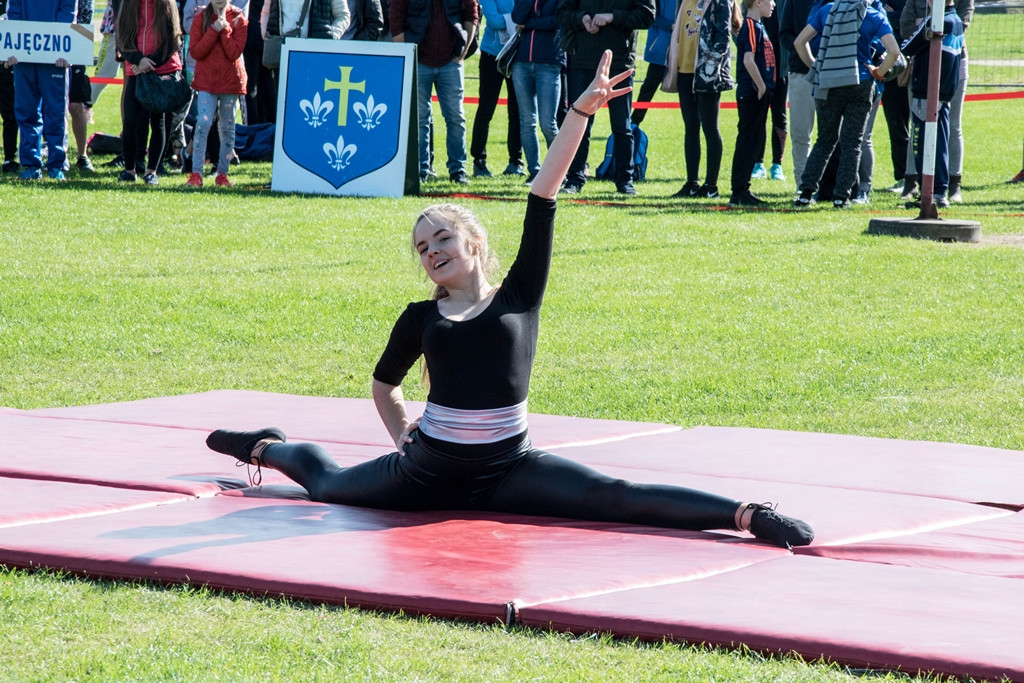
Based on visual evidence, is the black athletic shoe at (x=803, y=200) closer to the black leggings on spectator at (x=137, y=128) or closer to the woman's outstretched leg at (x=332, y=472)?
the black leggings on spectator at (x=137, y=128)

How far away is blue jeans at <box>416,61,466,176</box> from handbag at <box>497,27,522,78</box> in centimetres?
59

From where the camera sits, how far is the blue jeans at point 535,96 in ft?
47.1

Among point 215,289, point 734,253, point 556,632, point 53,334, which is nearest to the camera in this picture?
point 556,632

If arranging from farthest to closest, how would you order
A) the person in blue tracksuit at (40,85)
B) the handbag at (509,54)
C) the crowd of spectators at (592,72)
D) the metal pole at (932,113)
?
the handbag at (509,54) < the person in blue tracksuit at (40,85) < the crowd of spectators at (592,72) < the metal pole at (932,113)

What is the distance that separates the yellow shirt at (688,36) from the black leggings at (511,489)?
9.97 m

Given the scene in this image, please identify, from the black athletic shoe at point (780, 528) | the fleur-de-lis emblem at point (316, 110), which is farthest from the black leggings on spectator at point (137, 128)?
the black athletic shoe at point (780, 528)

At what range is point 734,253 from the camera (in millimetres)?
11359

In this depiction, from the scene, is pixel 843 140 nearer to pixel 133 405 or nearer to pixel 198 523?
pixel 133 405

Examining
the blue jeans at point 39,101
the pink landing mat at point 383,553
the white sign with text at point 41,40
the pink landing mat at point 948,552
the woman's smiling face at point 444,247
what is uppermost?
the white sign with text at point 41,40

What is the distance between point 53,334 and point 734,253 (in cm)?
525

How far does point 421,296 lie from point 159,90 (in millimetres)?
5522

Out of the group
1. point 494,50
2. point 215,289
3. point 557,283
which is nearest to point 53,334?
point 215,289

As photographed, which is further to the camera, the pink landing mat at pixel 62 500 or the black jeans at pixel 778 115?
the black jeans at pixel 778 115

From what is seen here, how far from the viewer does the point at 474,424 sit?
484 centimetres
